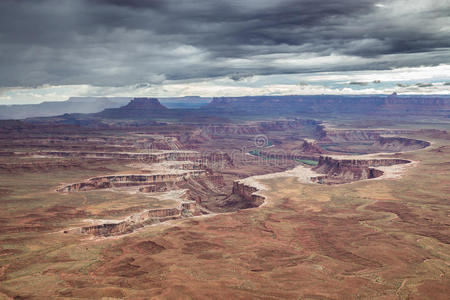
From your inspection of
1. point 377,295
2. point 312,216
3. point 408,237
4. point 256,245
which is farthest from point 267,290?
point 312,216

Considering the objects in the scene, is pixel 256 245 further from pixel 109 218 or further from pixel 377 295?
pixel 109 218

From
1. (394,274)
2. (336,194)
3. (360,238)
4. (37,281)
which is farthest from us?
(336,194)

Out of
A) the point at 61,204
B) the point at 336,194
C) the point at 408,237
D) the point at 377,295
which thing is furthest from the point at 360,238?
the point at 61,204

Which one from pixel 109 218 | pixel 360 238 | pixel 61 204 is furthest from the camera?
pixel 61 204

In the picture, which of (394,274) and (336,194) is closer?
(394,274)

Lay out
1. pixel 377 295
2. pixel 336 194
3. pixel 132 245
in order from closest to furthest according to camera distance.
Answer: pixel 377 295 → pixel 132 245 → pixel 336 194

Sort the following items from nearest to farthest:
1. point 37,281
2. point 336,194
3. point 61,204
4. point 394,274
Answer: point 37,281, point 394,274, point 61,204, point 336,194

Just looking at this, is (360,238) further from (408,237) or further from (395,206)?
(395,206)

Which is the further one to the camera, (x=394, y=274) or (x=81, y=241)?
(x=81, y=241)
